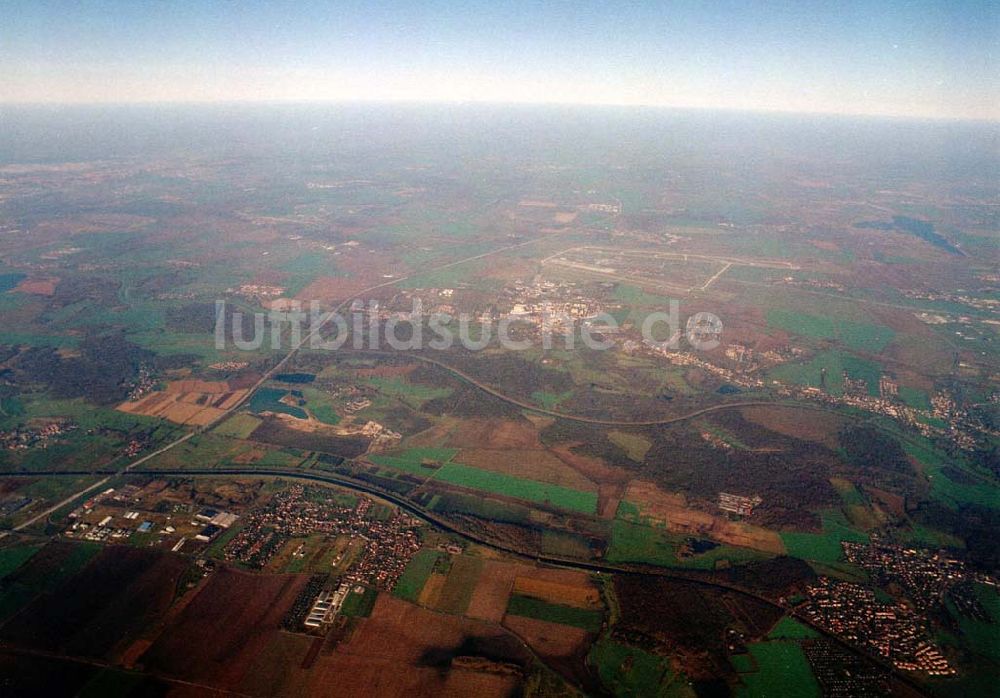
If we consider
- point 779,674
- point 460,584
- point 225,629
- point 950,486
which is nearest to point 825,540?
point 779,674

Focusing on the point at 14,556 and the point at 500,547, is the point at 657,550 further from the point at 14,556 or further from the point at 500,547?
the point at 14,556

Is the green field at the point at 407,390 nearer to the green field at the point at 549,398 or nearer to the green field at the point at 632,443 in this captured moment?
the green field at the point at 549,398

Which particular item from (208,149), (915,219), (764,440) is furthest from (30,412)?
(208,149)

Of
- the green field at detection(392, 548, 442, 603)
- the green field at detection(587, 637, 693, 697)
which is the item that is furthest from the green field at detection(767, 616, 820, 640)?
the green field at detection(392, 548, 442, 603)

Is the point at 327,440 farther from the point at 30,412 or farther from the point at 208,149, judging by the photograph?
the point at 208,149

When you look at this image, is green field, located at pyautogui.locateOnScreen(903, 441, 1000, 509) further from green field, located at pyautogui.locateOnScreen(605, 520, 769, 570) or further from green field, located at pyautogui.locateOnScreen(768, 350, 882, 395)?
green field, located at pyautogui.locateOnScreen(605, 520, 769, 570)

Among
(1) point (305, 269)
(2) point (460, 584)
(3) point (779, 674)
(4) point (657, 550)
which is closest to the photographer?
(3) point (779, 674)

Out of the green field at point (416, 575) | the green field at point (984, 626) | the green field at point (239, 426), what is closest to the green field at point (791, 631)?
the green field at point (984, 626)
